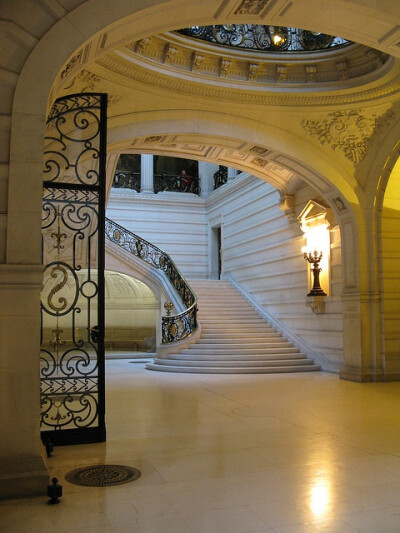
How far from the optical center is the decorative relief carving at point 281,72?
7.85 meters

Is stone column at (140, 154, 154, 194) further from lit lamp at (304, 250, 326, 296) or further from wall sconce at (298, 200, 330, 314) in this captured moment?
lit lamp at (304, 250, 326, 296)

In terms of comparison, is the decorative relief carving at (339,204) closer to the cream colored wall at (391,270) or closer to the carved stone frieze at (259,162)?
the cream colored wall at (391,270)

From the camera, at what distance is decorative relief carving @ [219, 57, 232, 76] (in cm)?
760

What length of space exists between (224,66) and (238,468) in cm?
587

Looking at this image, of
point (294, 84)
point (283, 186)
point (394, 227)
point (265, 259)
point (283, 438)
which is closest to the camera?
point (283, 438)

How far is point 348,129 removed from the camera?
342 inches

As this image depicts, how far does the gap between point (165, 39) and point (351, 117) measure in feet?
11.1

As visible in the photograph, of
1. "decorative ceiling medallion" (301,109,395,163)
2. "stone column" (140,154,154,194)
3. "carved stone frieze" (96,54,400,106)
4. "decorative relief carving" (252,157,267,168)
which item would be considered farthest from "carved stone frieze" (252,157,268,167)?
"stone column" (140,154,154,194)

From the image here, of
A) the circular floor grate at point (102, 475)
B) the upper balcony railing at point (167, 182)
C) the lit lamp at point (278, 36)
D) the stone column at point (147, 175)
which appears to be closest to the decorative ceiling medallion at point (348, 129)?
the lit lamp at point (278, 36)

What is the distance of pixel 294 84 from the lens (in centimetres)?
799

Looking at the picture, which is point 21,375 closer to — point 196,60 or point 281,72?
point 196,60

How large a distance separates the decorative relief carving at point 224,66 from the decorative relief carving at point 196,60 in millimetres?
327

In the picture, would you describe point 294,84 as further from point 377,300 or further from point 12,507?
point 12,507

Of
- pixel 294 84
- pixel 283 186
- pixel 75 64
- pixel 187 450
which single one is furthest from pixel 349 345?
pixel 75 64
